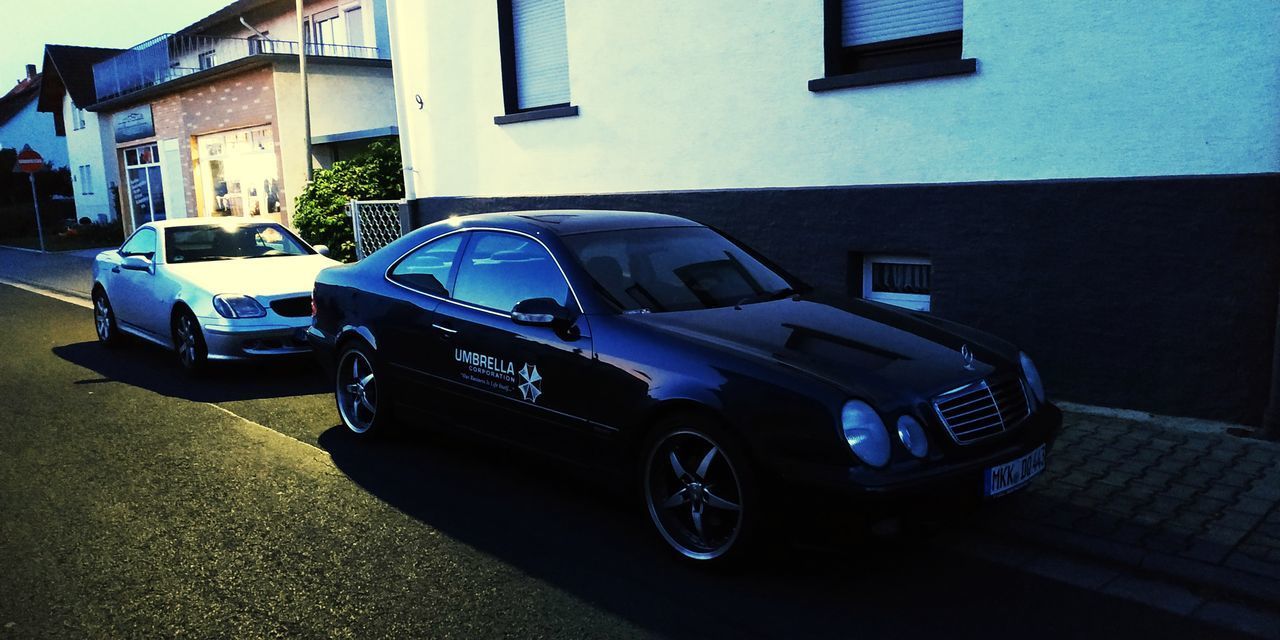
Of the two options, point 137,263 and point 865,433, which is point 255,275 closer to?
point 137,263

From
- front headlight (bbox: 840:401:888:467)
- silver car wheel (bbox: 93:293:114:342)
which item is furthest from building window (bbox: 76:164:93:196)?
front headlight (bbox: 840:401:888:467)

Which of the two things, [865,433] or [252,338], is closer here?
[865,433]

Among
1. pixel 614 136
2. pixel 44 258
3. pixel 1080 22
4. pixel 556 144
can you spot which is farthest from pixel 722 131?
pixel 44 258

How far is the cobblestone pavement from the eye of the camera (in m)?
4.03

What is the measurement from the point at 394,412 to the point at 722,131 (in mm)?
4491

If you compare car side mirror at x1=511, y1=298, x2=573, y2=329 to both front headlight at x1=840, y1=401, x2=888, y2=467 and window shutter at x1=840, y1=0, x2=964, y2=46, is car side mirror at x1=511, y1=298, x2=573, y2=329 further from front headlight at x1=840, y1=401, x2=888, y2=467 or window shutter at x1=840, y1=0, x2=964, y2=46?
window shutter at x1=840, y1=0, x2=964, y2=46

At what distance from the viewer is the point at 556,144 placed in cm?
1078

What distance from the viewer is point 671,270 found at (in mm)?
5121

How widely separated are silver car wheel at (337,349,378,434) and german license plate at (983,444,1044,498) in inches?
144

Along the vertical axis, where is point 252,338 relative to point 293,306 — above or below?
below

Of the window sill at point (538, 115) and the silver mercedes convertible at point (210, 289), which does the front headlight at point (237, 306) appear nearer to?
the silver mercedes convertible at point (210, 289)

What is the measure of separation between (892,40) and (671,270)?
153 inches

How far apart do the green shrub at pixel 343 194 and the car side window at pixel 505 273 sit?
413 inches

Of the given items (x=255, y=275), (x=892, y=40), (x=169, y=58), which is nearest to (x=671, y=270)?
(x=892, y=40)
